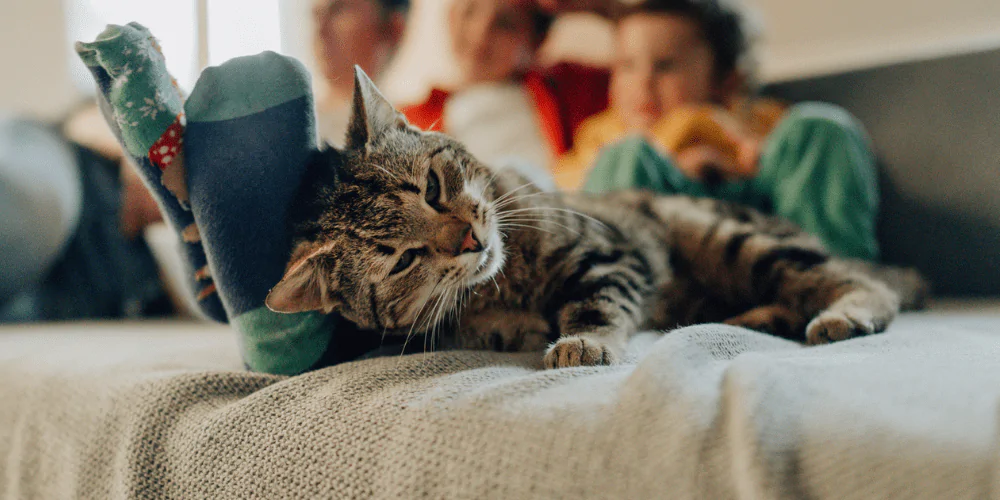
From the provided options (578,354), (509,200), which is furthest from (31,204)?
(578,354)

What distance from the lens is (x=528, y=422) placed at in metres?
0.54

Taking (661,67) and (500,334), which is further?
(661,67)

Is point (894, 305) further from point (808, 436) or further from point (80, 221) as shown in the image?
point (80, 221)

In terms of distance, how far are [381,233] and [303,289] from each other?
0.14m

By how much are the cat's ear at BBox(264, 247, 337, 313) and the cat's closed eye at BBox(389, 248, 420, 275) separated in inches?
3.9

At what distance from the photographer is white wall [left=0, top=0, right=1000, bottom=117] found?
6.54ft

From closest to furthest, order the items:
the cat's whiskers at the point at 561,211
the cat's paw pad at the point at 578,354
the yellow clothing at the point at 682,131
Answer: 1. the cat's paw pad at the point at 578,354
2. the cat's whiskers at the point at 561,211
3. the yellow clothing at the point at 682,131

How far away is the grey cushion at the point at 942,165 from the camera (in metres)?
1.58

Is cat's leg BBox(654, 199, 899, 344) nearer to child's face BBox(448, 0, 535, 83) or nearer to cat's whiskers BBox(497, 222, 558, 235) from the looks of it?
cat's whiskers BBox(497, 222, 558, 235)

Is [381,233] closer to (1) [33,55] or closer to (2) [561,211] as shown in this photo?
(2) [561,211]

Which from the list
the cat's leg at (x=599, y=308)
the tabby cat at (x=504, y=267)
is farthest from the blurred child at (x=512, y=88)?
the cat's leg at (x=599, y=308)

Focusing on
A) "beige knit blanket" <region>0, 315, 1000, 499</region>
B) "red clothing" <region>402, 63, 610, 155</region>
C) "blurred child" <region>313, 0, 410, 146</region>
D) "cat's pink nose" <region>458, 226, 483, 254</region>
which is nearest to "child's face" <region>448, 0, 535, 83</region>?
"red clothing" <region>402, 63, 610, 155</region>

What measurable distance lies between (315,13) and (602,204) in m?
1.43

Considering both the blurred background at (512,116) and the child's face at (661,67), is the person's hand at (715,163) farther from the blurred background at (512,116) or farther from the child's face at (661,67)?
the child's face at (661,67)
